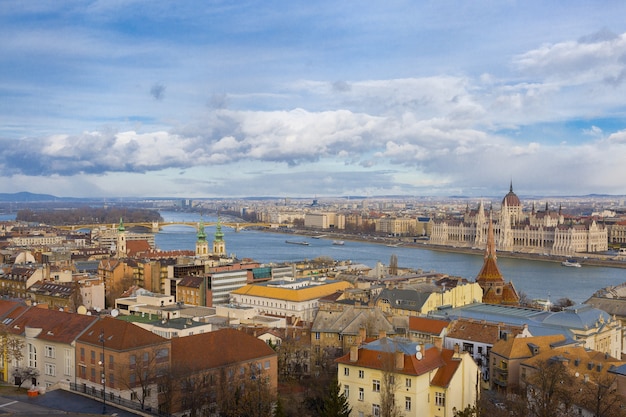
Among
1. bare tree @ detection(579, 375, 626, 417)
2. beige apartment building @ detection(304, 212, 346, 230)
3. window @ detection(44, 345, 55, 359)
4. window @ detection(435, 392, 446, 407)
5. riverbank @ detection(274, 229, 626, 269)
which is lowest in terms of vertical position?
riverbank @ detection(274, 229, 626, 269)

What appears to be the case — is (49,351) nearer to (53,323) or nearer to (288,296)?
(53,323)

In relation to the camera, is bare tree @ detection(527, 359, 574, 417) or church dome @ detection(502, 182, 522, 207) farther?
church dome @ detection(502, 182, 522, 207)

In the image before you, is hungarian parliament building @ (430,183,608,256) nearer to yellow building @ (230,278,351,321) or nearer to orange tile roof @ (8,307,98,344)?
yellow building @ (230,278,351,321)

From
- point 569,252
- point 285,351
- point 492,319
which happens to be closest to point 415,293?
point 492,319

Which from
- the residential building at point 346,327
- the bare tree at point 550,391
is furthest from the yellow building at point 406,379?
the residential building at point 346,327

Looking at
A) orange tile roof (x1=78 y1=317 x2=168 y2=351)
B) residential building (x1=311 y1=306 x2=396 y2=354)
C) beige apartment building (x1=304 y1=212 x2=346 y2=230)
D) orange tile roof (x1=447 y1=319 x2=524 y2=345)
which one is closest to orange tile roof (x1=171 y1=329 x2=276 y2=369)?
orange tile roof (x1=78 y1=317 x2=168 y2=351)

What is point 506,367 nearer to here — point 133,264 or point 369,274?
point 369,274

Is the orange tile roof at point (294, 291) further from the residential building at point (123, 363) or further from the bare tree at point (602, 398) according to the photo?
the bare tree at point (602, 398)

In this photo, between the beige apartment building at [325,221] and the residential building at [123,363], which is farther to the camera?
the beige apartment building at [325,221]
